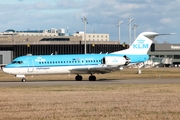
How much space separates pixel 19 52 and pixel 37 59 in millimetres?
86791

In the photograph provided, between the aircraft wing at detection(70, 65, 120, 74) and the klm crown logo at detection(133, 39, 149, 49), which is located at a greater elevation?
the klm crown logo at detection(133, 39, 149, 49)

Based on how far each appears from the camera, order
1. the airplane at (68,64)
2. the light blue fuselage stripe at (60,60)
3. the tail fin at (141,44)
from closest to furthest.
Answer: the airplane at (68,64), the light blue fuselage stripe at (60,60), the tail fin at (141,44)

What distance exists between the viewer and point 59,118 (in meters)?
19.3

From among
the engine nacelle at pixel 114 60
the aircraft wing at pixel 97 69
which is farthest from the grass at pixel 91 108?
the aircraft wing at pixel 97 69

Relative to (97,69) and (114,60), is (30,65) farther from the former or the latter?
(114,60)

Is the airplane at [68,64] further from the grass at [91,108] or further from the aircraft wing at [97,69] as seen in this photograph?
the grass at [91,108]

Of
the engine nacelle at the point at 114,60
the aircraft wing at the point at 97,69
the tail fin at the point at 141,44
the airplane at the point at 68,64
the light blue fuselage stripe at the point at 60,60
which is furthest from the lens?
the tail fin at the point at 141,44

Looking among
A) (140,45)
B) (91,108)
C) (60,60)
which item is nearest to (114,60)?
(140,45)

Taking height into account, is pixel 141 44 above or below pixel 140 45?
above

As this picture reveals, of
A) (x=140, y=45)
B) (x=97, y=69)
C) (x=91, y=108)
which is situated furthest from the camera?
(x=140, y=45)

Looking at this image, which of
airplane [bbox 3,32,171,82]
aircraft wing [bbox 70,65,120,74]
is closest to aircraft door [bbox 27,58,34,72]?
airplane [bbox 3,32,171,82]

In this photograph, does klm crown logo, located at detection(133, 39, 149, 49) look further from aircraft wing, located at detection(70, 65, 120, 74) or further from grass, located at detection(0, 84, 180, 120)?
grass, located at detection(0, 84, 180, 120)

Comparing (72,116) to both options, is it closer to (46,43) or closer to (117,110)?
(117,110)

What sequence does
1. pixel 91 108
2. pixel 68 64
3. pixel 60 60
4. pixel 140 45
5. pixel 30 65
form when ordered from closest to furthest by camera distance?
pixel 91 108 → pixel 30 65 → pixel 60 60 → pixel 68 64 → pixel 140 45
